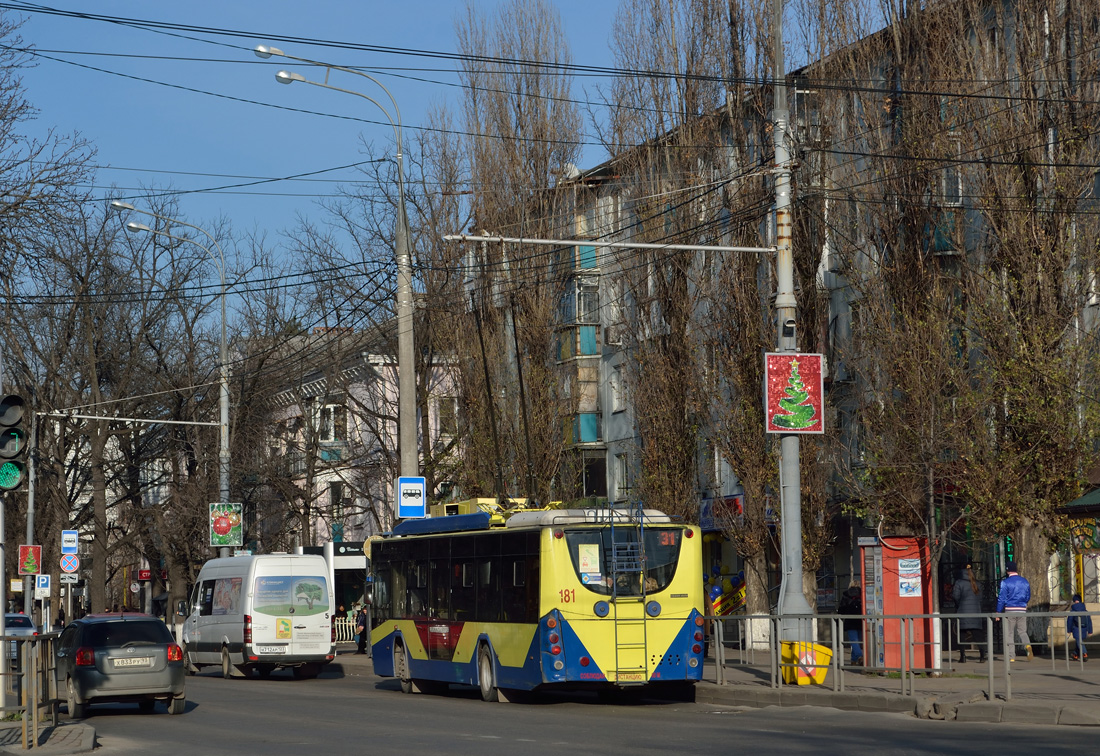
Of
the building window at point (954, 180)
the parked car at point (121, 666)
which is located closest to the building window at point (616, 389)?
the building window at point (954, 180)

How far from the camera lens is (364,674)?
102 ft

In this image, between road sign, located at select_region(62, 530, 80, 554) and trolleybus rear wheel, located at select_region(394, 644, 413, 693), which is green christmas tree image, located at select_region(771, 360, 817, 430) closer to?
trolleybus rear wheel, located at select_region(394, 644, 413, 693)

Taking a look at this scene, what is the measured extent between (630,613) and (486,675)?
2829mm

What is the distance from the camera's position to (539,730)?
15.9 meters

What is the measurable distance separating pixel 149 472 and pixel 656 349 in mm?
30420

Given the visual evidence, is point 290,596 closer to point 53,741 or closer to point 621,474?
point 53,741

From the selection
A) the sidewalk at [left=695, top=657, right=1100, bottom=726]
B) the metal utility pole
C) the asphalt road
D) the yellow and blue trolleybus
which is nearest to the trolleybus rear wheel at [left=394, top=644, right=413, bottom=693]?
the asphalt road

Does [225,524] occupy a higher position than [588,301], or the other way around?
[588,301]

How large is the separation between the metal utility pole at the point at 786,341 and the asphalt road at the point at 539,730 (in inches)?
73.7

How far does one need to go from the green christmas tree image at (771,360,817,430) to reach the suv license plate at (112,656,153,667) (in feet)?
30.2

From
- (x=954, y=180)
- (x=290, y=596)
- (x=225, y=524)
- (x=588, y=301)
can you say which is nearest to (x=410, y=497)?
(x=290, y=596)

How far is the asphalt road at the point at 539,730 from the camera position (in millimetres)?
13500

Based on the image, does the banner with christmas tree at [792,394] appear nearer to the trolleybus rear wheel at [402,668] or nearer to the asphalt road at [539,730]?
the asphalt road at [539,730]

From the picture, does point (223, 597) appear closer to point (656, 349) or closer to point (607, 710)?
point (656, 349)
